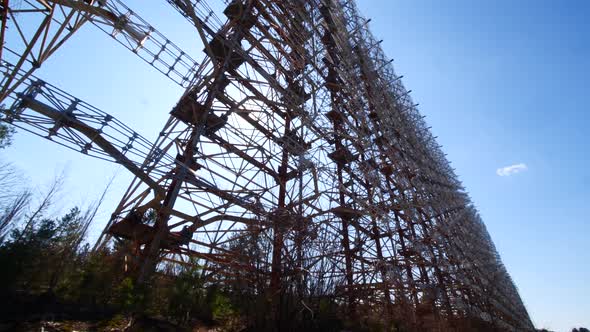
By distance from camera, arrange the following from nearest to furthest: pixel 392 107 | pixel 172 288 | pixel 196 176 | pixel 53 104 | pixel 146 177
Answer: pixel 172 288
pixel 53 104
pixel 146 177
pixel 196 176
pixel 392 107

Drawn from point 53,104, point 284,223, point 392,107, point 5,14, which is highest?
point 392,107

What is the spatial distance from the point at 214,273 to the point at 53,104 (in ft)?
13.9

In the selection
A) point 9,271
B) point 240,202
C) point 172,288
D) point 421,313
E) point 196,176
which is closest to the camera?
point 9,271

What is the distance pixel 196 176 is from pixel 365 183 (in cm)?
871

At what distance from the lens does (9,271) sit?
412cm

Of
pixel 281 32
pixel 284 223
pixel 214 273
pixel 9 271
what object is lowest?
pixel 9 271

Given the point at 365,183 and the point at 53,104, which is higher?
the point at 365,183

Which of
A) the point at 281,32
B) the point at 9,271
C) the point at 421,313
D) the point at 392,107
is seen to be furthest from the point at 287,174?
the point at 392,107

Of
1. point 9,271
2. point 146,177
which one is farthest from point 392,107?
point 9,271

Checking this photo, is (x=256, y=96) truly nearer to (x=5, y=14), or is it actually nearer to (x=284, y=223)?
(x=284, y=223)

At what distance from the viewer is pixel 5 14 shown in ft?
16.3

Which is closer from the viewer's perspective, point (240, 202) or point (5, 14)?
A: point (5, 14)

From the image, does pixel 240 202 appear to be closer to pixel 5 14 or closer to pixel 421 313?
pixel 5 14

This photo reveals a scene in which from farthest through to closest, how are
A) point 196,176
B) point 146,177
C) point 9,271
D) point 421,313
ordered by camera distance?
point 421,313 → point 196,176 → point 146,177 → point 9,271
